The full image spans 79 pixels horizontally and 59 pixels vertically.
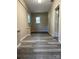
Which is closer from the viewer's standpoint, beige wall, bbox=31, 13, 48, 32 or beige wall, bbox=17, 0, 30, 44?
beige wall, bbox=17, 0, 30, 44

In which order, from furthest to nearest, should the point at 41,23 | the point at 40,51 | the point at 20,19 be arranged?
1. the point at 41,23
2. the point at 20,19
3. the point at 40,51

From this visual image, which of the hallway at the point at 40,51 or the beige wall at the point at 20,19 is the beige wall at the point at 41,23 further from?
the hallway at the point at 40,51

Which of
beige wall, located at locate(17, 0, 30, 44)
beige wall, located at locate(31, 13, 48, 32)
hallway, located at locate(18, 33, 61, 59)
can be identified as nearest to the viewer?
hallway, located at locate(18, 33, 61, 59)

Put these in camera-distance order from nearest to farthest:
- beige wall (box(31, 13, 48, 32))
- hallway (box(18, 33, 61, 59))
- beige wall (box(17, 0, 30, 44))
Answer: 1. hallway (box(18, 33, 61, 59))
2. beige wall (box(17, 0, 30, 44))
3. beige wall (box(31, 13, 48, 32))

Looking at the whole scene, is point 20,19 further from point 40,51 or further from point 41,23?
point 41,23

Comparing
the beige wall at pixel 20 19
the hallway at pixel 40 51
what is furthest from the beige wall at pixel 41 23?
the hallway at pixel 40 51

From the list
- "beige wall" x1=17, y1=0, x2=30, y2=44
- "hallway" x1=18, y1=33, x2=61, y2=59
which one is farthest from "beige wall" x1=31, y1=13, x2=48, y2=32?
"hallway" x1=18, y1=33, x2=61, y2=59

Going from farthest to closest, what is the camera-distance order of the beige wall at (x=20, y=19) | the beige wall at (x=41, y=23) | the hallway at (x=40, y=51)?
the beige wall at (x=41, y=23) < the beige wall at (x=20, y=19) < the hallway at (x=40, y=51)

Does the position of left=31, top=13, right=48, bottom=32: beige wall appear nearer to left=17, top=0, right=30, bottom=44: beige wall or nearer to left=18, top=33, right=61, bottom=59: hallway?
left=17, top=0, right=30, bottom=44: beige wall

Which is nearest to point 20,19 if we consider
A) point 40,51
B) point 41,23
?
point 40,51

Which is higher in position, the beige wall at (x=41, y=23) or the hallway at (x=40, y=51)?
the beige wall at (x=41, y=23)

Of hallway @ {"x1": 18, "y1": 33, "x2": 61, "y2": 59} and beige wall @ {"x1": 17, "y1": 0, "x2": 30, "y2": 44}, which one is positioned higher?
beige wall @ {"x1": 17, "y1": 0, "x2": 30, "y2": 44}
